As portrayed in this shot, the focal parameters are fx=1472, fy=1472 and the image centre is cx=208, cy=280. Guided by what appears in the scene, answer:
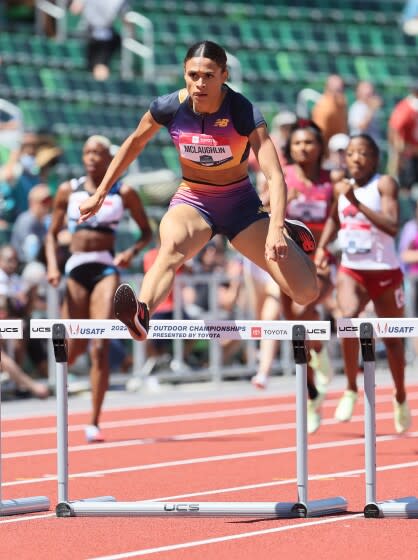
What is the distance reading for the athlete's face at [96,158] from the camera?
10852 millimetres

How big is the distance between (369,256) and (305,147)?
3.86 feet

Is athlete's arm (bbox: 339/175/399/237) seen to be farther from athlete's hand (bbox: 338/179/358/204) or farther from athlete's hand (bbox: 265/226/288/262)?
athlete's hand (bbox: 265/226/288/262)

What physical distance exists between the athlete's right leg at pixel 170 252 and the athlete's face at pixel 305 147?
3.32 metres

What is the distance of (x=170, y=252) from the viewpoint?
7.64 m

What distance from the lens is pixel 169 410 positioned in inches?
534

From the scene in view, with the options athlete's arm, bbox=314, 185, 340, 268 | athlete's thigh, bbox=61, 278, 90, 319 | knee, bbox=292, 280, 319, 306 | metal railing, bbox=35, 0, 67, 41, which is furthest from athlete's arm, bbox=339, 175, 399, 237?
metal railing, bbox=35, 0, 67, 41

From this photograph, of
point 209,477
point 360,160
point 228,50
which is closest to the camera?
point 209,477

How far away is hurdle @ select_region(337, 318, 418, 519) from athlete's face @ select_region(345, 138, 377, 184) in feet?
11.6

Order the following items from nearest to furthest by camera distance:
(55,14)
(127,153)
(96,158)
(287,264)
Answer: (287,264), (127,153), (96,158), (55,14)

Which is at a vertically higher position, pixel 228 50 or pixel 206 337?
pixel 228 50

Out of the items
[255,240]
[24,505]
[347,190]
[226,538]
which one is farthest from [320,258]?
[226,538]

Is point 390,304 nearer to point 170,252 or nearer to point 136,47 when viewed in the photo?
point 170,252

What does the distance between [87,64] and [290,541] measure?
15144mm

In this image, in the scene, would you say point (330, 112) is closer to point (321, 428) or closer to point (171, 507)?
point (321, 428)
